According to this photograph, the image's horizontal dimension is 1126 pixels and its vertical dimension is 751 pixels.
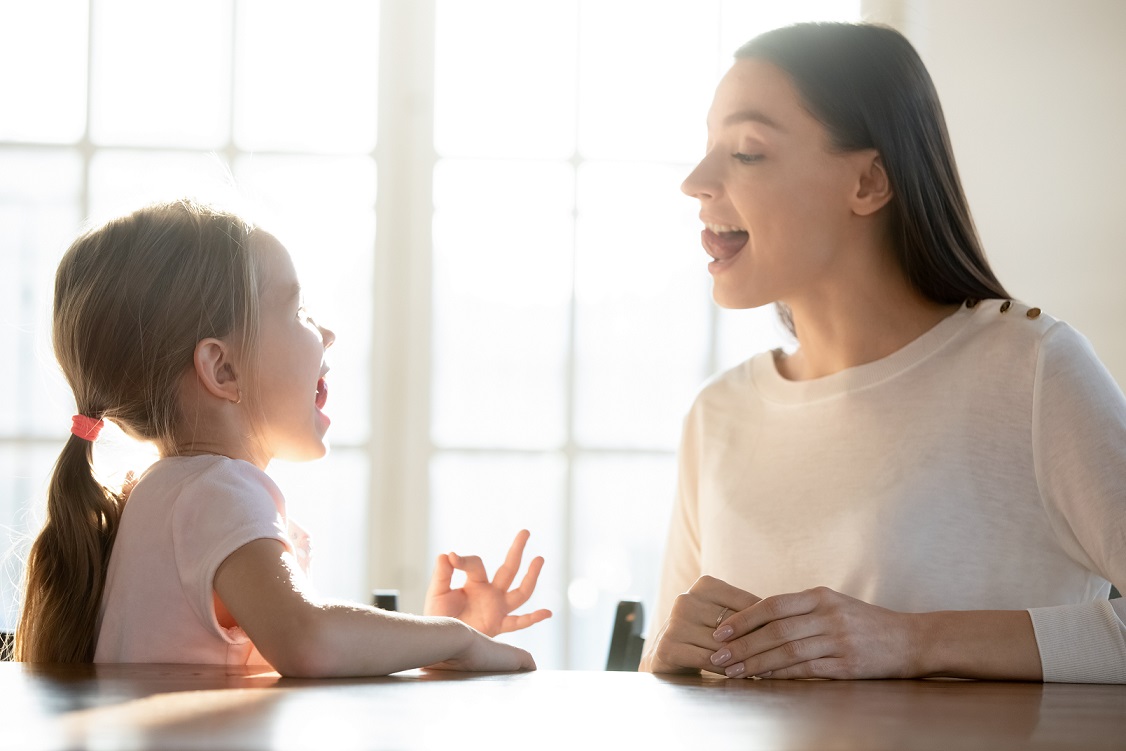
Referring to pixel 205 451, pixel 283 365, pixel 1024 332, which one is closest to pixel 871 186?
pixel 1024 332

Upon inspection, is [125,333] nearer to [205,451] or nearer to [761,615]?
[205,451]

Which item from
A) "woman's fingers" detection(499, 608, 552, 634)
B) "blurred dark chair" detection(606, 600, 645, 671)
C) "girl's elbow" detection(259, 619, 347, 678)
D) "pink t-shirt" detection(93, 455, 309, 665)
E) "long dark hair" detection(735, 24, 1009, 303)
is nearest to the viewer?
"girl's elbow" detection(259, 619, 347, 678)

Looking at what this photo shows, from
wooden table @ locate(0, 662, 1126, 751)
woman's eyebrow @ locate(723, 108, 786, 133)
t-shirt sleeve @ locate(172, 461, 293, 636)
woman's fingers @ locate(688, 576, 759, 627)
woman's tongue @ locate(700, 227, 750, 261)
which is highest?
woman's eyebrow @ locate(723, 108, 786, 133)

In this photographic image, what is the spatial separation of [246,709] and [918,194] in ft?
3.67

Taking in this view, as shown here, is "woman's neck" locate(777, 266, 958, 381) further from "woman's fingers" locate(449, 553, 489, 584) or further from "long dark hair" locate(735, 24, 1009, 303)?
"woman's fingers" locate(449, 553, 489, 584)

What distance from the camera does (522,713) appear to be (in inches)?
27.9

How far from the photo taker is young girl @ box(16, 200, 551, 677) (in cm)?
95

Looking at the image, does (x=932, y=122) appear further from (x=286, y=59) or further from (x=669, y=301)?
(x=286, y=59)

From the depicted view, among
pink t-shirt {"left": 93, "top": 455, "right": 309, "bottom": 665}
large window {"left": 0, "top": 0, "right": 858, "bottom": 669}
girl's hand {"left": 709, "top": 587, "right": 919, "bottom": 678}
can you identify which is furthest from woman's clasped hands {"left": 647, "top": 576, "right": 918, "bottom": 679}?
large window {"left": 0, "top": 0, "right": 858, "bottom": 669}

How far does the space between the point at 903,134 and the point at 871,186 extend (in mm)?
79

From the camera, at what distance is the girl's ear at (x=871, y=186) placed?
1.47 m

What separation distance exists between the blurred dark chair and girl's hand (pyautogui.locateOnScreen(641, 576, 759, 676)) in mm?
437

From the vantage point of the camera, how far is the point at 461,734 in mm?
621

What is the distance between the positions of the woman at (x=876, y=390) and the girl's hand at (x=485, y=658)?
14.8 inches
